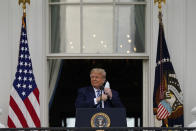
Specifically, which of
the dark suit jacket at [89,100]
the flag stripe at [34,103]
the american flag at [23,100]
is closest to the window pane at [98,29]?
the dark suit jacket at [89,100]

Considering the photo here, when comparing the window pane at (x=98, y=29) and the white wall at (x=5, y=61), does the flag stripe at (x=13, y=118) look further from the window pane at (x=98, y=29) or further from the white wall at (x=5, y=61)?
the window pane at (x=98, y=29)

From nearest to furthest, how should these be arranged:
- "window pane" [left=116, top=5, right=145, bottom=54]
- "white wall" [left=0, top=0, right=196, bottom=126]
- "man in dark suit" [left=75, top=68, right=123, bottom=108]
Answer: "man in dark suit" [left=75, top=68, right=123, bottom=108] < "white wall" [left=0, top=0, right=196, bottom=126] < "window pane" [left=116, top=5, right=145, bottom=54]

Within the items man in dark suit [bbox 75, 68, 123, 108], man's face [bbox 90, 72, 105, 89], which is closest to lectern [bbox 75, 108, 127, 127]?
man in dark suit [bbox 75, 68, 123, 108]

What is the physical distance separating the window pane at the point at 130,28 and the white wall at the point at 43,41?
295mm

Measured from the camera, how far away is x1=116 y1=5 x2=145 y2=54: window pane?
6.95 meters

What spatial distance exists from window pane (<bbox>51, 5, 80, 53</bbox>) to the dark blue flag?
1.42 metres

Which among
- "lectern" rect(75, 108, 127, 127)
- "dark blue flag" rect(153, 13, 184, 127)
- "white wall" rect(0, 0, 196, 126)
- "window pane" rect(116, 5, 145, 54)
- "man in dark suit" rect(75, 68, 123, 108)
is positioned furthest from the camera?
"window pane" rect(116, 5, 145, 54)

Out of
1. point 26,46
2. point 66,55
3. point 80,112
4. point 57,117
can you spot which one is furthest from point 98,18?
point 57,117

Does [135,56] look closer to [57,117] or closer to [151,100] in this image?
[151,100]

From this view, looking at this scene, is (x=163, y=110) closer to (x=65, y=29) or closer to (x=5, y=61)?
(x=65, y=29)

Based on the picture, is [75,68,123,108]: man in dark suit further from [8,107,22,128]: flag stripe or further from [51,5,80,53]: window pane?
[8,107,22,128]: flag stripe

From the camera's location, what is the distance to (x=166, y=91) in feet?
21.0

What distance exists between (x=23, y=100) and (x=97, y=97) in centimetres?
113

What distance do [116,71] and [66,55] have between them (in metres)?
2.22
